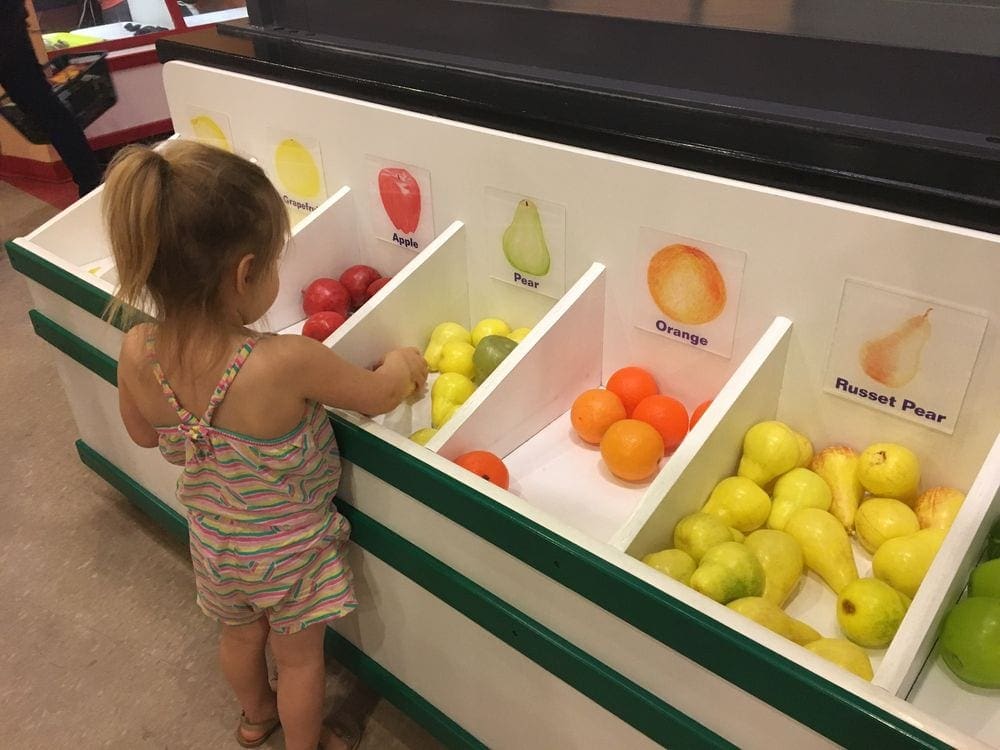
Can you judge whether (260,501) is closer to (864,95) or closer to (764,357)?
(764,357)

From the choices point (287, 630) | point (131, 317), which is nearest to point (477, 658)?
point (287, 630)

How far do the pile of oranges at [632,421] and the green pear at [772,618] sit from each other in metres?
0.33

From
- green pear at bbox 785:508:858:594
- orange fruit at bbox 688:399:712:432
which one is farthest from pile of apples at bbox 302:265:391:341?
green pear at bbox 785:508:858:594

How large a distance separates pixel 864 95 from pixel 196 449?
1171 millimetres

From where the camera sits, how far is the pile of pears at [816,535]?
3.42ft

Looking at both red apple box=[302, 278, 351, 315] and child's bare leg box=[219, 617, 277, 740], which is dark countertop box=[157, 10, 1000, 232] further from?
child's bare leg box=[219, 617, 277, 740]

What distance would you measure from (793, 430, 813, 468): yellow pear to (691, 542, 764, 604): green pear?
0.92 feet

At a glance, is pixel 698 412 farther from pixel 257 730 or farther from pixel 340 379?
pixel 257 730

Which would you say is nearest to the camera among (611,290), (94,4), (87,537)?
(611,290)

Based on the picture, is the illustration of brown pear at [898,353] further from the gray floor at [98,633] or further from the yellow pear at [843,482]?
the gray floor at [98,633]

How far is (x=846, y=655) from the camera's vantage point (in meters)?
0.97

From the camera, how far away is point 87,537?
219 centimetres

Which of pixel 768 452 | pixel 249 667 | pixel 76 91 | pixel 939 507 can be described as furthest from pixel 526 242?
pixel 76 91

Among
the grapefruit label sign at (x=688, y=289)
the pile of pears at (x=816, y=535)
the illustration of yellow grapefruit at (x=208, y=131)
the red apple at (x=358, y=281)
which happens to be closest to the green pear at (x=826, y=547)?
the pile of pears at (x=816, y=535)
